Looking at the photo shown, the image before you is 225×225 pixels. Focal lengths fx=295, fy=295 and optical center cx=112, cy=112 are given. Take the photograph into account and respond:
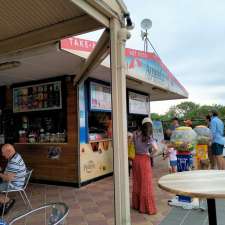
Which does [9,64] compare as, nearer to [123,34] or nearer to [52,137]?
[52,137]

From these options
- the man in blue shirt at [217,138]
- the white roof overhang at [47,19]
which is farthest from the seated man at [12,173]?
the man in blue shirt at [217,138]

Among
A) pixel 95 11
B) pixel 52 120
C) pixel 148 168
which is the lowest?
pixel 148 168

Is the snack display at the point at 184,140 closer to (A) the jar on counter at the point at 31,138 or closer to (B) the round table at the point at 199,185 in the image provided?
(B) the round table at the point at 199,185

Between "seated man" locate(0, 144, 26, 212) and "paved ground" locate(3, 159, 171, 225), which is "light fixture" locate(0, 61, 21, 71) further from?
"paved ground" locate(3, 159, 171, 225)

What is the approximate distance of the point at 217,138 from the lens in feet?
22.1

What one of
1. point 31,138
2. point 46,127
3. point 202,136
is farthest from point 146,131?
point 31,138

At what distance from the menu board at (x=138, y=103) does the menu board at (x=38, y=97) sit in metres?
2.62

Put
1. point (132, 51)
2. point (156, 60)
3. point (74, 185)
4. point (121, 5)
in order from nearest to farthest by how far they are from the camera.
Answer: point (121, 5) → point (74, 185) → point (132, 51) → point (156, 60)

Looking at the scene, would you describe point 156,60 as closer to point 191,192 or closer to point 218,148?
point 218,148

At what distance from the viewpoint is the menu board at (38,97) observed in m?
6.33

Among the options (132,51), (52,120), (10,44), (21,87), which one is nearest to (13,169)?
(10,44)

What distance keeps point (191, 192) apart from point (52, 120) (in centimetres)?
490

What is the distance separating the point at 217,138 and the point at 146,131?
3.19 meters

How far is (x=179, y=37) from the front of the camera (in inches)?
381
